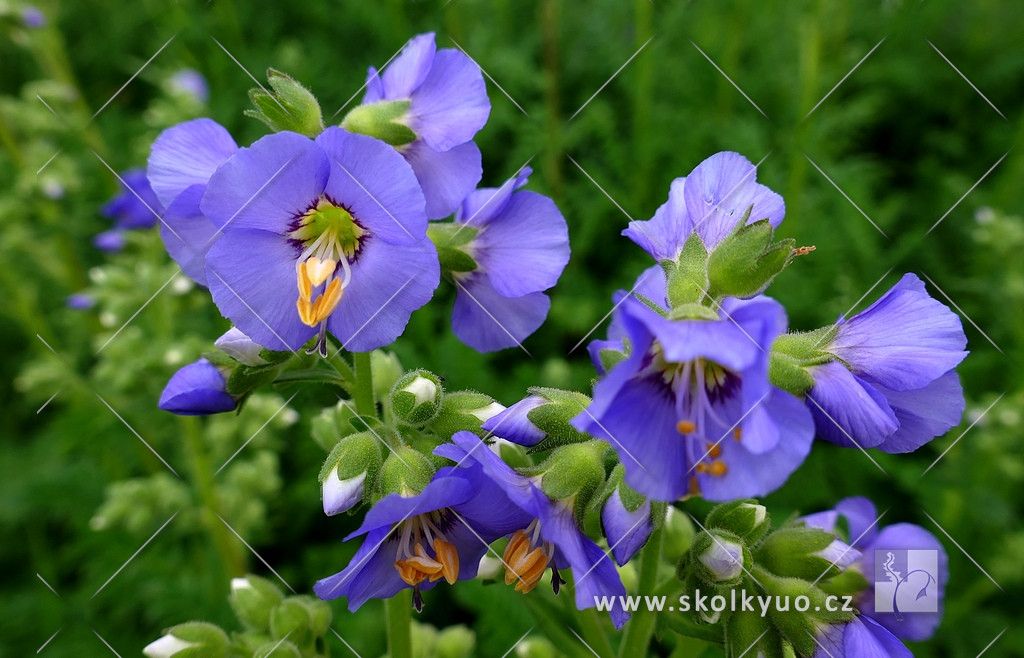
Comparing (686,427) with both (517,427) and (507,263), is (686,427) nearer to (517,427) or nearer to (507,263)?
(517,427)

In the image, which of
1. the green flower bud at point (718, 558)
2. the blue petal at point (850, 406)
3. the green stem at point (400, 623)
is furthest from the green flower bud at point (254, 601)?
the blue petal at point (850, 406)

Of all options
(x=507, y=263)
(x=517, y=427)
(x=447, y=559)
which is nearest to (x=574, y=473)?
(x=517, y=427)

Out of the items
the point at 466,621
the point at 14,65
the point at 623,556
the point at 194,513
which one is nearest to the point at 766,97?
the point at 466,621

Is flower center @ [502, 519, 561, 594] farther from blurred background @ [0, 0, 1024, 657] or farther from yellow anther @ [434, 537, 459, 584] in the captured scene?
blurred background @ [0, 0, 1024, 657]

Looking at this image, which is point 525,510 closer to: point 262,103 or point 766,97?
point 262,103

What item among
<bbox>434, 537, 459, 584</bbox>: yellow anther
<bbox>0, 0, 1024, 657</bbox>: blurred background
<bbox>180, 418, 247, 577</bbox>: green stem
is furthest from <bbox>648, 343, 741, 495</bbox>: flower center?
<bbox>180, 418, 247, 577</bbox>: green stem

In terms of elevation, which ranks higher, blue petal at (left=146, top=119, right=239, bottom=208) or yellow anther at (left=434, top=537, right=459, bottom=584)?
blue petal at (left=146, top=119, right=239, bottom=208)
